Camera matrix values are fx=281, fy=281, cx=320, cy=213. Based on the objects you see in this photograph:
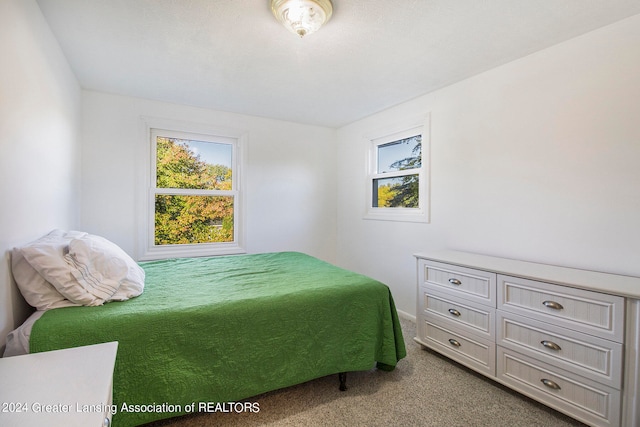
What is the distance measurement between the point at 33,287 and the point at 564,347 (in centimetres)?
282

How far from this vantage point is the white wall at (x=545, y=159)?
5.54 feet

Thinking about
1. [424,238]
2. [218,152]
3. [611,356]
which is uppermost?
[218,152]

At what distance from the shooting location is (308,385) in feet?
6.33

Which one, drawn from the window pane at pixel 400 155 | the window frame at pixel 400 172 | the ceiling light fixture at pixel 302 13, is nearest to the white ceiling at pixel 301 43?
the ceiling light fixture at pixel 302 13

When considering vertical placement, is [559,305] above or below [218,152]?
below

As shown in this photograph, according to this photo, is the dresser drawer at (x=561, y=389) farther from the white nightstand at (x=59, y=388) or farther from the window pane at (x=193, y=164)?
the window pane at (x=193, y=164)

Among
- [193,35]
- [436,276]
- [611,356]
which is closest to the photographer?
[611,356]

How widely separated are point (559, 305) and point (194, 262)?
271cm

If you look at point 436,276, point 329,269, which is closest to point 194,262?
point 329,269

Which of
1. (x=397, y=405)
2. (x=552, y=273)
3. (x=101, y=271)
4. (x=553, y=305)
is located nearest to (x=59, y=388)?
(x=101, y=271)

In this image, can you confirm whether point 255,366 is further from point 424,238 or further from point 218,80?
point 218,80

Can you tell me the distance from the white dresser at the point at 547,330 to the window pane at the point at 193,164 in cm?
261

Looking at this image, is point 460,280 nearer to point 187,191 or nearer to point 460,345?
point 460,345

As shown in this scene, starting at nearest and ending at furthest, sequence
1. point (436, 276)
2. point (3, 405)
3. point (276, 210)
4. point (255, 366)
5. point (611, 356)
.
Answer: point (3, 405) < point (611, 356) < point (255, 366) < point (436, 276) < point (276, 210)
